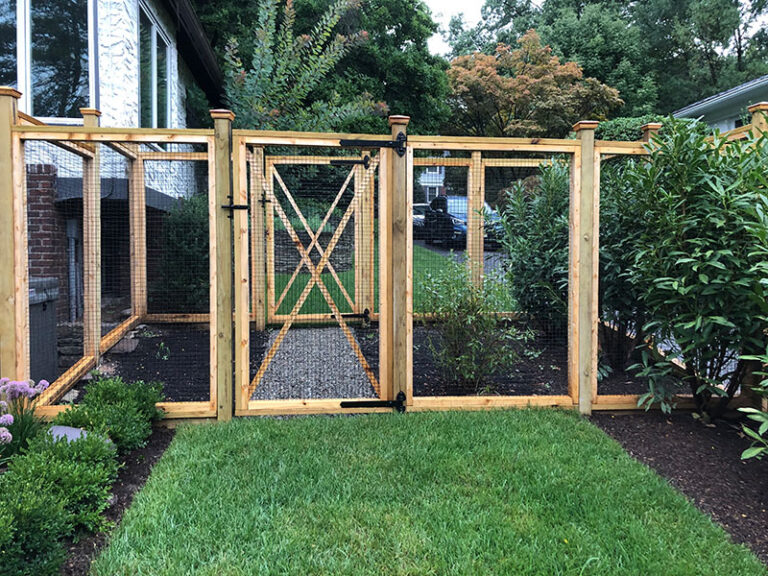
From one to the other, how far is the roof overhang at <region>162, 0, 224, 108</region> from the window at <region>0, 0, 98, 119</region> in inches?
111

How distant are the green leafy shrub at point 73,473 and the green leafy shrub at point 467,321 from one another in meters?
2.66

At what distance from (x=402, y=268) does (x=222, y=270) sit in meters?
1.30

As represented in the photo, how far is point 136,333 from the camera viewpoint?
270 inches

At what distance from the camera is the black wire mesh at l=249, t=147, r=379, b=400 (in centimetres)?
529

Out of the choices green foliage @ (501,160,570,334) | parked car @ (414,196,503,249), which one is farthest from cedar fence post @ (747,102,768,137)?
parked car @ (414,196,503,249)

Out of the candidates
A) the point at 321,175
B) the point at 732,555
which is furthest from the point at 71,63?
the point at 732,555

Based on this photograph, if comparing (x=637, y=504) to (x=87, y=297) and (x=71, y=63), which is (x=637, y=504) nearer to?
(x=87, y=297)

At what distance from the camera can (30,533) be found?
2.30 metres

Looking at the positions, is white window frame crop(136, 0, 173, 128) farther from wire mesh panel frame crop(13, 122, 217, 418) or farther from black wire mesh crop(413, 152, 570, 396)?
black wire mesh crop(413, 152, 570, 396)

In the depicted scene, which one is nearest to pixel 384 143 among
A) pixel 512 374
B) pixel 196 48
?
pixel 512 374

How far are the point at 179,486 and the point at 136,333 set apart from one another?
13.9 ft

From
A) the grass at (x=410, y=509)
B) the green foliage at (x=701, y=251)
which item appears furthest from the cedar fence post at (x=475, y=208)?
the grass at (x=410, y=509)

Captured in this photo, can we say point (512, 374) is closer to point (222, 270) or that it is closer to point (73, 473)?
point (222, 270)

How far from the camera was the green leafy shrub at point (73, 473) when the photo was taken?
104 inches
